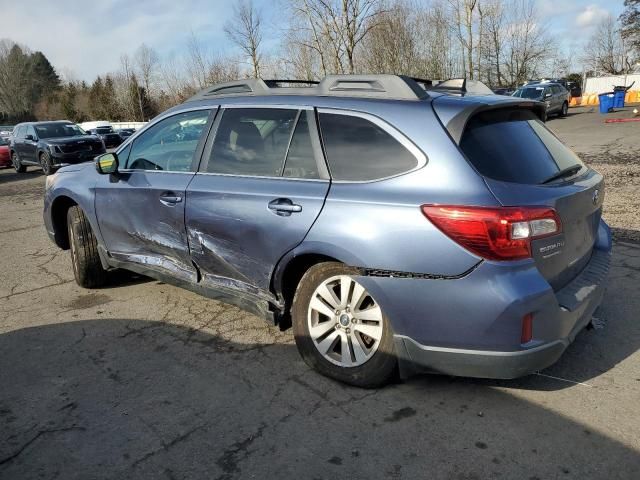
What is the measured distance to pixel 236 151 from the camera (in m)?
3.77

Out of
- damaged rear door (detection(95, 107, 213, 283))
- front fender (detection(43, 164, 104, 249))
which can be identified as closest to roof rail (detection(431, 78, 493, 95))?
damaged rear door (detection(95, 107, 213, 283))

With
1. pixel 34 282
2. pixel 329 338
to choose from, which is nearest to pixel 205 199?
pixel 329 338

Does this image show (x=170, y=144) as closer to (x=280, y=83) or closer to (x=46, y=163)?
(x=280, y=83)

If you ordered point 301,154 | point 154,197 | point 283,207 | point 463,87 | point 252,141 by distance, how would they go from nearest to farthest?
1. point 283,207
2. point 301,154
3. point 463,87
4. point 252,141
5. point 154,197

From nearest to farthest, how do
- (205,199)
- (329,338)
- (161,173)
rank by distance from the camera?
1. (329,338)
2. (205,199)
3. (161,173)

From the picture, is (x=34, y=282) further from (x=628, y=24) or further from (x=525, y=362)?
(x=628, y=24)

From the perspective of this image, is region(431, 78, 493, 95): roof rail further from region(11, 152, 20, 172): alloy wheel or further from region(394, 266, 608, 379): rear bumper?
region(11, 152, 20, 172): alloy wheel

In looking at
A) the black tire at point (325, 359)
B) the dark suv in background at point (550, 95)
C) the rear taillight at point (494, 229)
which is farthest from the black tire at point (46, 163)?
the dark suv in background at point (550, 95)

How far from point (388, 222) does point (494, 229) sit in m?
0.53

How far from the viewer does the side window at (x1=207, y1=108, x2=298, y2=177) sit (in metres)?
3.51

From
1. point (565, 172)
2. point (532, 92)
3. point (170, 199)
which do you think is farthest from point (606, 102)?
point (170, 199)

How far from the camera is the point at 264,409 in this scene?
3.01m

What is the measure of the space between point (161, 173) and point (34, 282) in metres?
2.45

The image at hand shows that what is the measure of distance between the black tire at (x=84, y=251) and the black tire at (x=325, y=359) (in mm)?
2618
